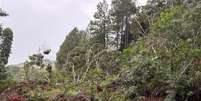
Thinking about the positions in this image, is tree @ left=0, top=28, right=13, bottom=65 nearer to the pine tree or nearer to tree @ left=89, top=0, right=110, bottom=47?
the pine tree

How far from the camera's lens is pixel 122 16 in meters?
53.2

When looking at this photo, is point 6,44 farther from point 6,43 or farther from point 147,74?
point 147,74

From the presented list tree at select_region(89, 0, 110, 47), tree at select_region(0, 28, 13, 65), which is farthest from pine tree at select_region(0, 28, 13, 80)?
tree at select_region(89, 0, 110, 47)

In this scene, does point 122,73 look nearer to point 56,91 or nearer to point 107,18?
point 56,91

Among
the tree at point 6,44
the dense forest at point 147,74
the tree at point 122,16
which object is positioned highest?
the tree at point 122,16

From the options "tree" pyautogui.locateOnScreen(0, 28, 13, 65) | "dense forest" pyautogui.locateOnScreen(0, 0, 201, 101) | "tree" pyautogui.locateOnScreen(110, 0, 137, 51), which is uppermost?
"tree" pyautogui.locateOnScreen(110, 0, 137, 51)

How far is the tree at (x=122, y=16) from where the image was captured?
5209 cm

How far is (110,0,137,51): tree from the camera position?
5209cm

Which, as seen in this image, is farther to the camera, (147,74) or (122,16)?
(122,16)

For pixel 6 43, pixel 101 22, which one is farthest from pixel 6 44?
pixel 101 22

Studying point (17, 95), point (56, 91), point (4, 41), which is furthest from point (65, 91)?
point (4, 41)

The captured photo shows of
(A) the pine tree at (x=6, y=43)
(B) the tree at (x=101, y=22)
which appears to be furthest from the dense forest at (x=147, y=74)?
(B) the tree at (x=101, y=22)

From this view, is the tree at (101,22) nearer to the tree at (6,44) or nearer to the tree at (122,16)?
the tree at (122,16)

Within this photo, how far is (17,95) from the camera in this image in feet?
44.3
